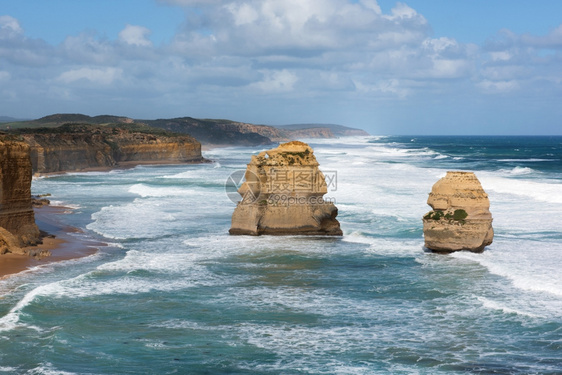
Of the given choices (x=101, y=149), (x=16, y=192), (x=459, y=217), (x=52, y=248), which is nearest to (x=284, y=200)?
(x=459, y=217)

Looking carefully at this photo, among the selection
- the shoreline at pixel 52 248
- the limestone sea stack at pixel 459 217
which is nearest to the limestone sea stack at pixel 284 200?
the limestone sea stack at pixel 459 217

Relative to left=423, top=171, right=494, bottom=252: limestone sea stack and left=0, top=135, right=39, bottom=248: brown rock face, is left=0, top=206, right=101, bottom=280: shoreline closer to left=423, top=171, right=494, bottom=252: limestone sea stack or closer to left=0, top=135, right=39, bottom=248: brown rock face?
left=0, top=135, right=39, bottom=248: brown rock face

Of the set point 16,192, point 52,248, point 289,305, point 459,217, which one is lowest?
point 289,305

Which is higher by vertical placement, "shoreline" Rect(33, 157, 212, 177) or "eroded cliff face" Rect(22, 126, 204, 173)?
"eroded cliff face" Rect(22, 126, 204, 173)

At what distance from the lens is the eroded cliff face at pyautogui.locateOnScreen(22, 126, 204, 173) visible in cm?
6719

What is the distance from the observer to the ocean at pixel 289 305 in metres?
13.1

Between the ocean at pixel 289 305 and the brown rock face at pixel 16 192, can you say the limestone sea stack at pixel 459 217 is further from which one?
the brown rock face at pixel 16 192

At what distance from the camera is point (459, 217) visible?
2138cm

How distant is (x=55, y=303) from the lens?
16609mm

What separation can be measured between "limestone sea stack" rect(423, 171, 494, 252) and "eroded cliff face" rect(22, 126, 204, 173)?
5003 centimetres

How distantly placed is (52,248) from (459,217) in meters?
13.4

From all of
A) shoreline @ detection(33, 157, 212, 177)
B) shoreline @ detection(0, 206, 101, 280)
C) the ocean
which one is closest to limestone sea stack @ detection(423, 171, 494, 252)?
the ocean

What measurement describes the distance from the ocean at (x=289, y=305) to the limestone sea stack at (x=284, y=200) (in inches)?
24.4

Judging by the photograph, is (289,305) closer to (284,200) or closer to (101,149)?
(284,200)
